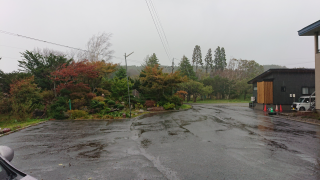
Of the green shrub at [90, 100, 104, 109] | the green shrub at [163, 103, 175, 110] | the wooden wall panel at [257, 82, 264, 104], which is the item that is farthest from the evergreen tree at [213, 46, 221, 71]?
the green shrub at [90, 100, 104, 109]

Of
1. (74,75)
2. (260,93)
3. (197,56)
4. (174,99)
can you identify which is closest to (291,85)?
(260,93)

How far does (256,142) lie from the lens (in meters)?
7.34

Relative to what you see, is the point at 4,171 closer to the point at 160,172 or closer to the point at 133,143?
the point at 160,172

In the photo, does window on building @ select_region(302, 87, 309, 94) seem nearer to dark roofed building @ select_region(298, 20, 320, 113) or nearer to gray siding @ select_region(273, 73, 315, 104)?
gray siding @ select_region(273, 73, 315, 104)

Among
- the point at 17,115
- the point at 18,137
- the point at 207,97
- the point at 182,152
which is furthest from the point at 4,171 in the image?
the point at 207,97

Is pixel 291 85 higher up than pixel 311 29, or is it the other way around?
pixel 311 29

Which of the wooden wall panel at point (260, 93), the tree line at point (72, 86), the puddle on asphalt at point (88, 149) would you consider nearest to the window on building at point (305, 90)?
the wooden wall panel at point (260, 93)

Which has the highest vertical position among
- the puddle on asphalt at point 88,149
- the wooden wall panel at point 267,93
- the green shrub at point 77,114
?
the wooden wall panel at point 267,93

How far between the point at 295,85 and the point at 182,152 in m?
22.8

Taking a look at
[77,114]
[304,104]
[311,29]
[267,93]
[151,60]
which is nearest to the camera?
[311,29]

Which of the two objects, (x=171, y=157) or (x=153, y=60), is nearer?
(x=171, y=157)

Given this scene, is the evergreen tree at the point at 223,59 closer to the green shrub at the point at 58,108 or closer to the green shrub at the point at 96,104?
the green shrub at the point at 96,104

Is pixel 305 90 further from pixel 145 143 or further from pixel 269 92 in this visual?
pixel 145 143

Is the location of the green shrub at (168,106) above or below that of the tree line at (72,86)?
below
